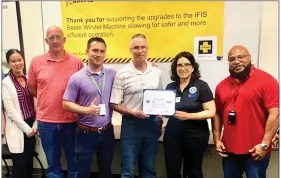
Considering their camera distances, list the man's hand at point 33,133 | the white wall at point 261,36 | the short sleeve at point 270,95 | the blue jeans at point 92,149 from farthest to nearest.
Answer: the white wall at point 261,36 → the man's hand at point 33,133 → the blue jeans at point 92,149 → the short sleeve at point 270,95

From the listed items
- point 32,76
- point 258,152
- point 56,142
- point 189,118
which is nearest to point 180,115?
point 189,118

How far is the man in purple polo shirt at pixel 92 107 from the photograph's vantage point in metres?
2.11

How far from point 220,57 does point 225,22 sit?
Answer: 1.15 feet

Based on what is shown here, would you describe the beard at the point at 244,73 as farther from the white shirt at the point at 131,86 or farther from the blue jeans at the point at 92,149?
the blue jeans at the point at 92,149

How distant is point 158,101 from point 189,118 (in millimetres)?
274

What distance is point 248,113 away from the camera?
190 centimetres

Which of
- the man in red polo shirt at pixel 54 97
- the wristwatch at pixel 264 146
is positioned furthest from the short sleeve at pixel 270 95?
the man in red polo shirt at pixel 54 97

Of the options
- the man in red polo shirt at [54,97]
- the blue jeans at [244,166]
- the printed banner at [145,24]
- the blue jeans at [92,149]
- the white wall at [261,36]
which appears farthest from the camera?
the printed banner at [145,24]

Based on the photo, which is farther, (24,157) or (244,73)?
(24,157)

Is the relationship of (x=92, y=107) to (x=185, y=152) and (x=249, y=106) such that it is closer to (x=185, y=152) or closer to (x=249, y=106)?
(x=185, y=152)

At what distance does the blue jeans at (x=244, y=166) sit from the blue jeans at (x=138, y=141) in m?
0.60

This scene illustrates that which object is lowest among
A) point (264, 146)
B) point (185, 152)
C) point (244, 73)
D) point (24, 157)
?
point (24, 157)

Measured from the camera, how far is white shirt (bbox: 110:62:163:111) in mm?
2148

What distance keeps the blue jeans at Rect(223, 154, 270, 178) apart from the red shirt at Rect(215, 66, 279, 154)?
0.08 metres
